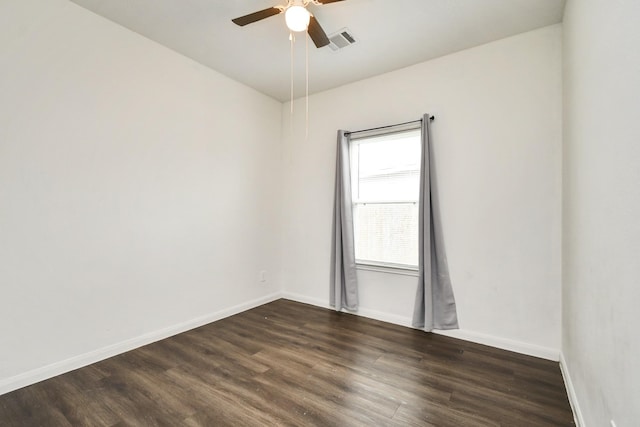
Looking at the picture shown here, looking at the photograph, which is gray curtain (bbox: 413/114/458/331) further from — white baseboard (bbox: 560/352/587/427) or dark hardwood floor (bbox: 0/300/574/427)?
white baseboard (bbox: 560/352/587/427)

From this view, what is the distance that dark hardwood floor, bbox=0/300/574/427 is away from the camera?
1709 mm

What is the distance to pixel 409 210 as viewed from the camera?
3.16 metres

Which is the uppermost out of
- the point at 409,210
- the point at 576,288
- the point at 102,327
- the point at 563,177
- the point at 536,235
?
the point at 563,177

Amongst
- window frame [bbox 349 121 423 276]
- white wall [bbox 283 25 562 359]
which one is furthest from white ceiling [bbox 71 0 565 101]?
window frame [bbox 349 121 423 276]

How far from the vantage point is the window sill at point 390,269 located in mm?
3081

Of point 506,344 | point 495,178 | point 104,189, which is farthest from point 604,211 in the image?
point 104,189

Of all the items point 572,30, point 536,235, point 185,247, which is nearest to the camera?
point 572,30

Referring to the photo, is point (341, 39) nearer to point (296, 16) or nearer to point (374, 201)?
point (296, 16)

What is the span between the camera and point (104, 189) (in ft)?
7.86

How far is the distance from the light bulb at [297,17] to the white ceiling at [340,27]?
1.37ft

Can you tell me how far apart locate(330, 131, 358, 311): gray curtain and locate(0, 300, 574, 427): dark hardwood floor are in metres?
0.66

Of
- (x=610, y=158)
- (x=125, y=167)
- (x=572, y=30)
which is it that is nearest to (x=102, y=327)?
(x=125, y=167)

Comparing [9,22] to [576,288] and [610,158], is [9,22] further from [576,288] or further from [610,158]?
[576,288]

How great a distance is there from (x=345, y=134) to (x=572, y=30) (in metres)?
2.08
